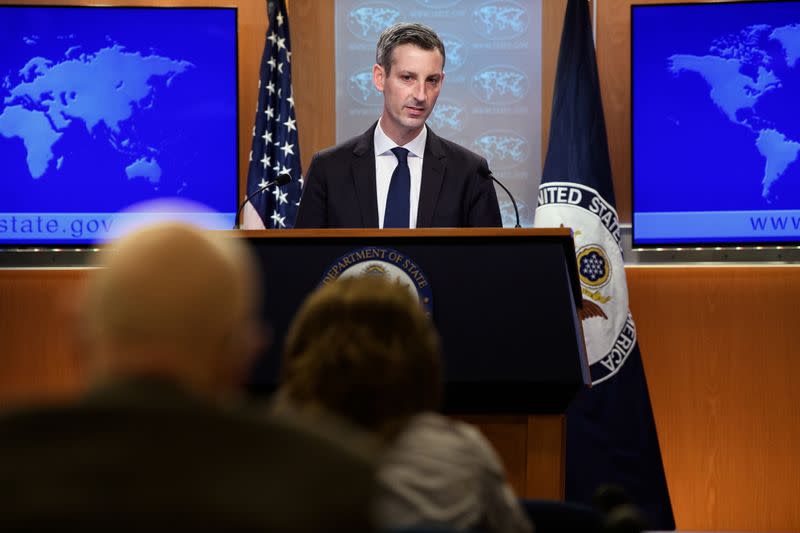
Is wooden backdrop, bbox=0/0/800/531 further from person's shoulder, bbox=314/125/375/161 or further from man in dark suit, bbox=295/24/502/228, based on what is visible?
person's shoulder, bbox=314/125/375/161

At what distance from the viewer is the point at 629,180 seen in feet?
20.4

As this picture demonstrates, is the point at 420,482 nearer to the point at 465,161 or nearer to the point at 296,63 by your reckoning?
the point at 465,161

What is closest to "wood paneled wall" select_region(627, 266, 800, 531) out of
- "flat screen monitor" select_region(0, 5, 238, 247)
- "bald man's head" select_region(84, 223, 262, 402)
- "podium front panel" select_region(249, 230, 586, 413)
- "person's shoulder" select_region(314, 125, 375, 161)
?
"person's shoulder" select_region(314, 125, 375, 161)

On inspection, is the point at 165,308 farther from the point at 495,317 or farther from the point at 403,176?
the point at 403,176

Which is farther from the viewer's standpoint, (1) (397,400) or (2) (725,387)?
(2) (725,387)

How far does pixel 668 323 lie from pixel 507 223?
111cm

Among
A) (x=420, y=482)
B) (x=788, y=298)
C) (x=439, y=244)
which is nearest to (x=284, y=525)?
(x=420, y=482)

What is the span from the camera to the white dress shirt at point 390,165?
15.0ft

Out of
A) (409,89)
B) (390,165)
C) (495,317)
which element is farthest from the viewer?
(409,89)

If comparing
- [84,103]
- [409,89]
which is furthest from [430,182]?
[84,103]

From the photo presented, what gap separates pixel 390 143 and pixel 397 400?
3208mm

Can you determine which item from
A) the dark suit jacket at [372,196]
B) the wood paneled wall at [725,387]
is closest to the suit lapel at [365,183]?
the dark suit jacket at [372,196]

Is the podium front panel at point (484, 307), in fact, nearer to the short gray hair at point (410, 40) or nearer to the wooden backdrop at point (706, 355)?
the short gray hair at point (410, 40)

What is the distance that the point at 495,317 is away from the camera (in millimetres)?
3039
